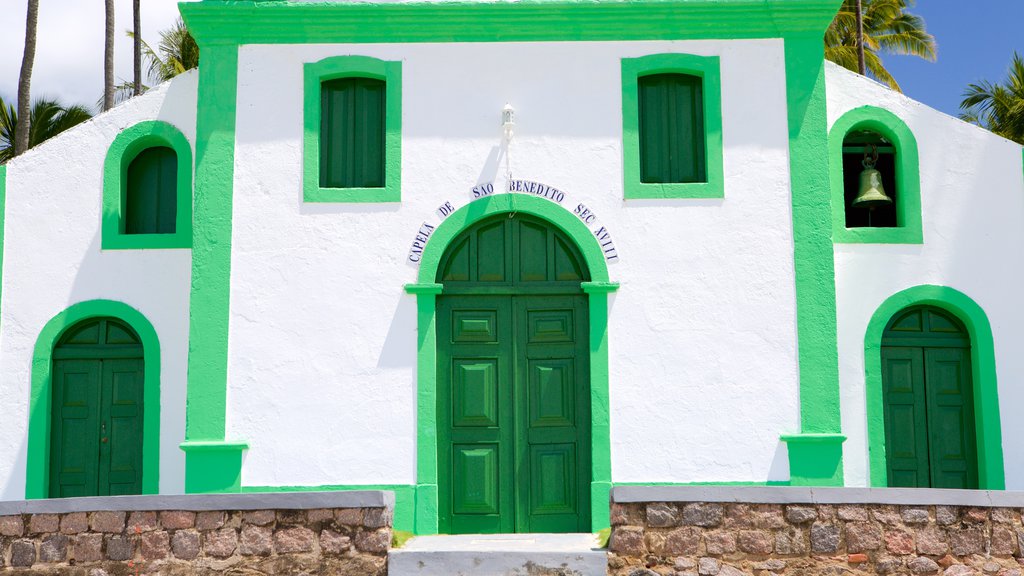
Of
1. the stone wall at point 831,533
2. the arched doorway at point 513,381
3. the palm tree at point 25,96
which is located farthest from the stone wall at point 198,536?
the palm tree at point 25,96

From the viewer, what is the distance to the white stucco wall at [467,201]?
413 inches

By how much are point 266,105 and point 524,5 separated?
2.60 m

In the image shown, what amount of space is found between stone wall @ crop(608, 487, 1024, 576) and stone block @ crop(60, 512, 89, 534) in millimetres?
3835

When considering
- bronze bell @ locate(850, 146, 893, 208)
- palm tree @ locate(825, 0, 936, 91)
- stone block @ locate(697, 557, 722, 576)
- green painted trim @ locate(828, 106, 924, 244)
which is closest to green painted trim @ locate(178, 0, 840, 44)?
green painted trim @ locate(828, 106, 924, 244)

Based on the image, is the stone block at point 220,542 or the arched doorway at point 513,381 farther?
the arched doorway at point 513,381

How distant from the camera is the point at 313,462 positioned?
10461 mm

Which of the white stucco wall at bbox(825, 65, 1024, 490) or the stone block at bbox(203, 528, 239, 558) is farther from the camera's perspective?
the white stucco wall at bbox(825, 65, 1024, 490)

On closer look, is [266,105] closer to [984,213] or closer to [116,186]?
[116,186]

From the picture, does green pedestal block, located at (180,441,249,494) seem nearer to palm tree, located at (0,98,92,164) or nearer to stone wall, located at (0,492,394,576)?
stone wall, located at (0,492,394,576)

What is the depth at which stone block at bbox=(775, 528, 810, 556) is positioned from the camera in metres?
8.13

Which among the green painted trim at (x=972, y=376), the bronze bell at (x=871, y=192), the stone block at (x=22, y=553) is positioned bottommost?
the stone block at (x=22, y=553)

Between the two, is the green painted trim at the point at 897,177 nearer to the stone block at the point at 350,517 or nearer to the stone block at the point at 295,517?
the stone block at the point at 350,517

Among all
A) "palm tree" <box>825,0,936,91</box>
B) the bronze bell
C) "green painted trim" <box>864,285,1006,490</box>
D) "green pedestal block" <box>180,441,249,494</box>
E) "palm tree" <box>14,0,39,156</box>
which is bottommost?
"green pedestal block" <box>180,441,249,494</box>

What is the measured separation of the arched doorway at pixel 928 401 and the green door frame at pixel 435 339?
3.00 metres
